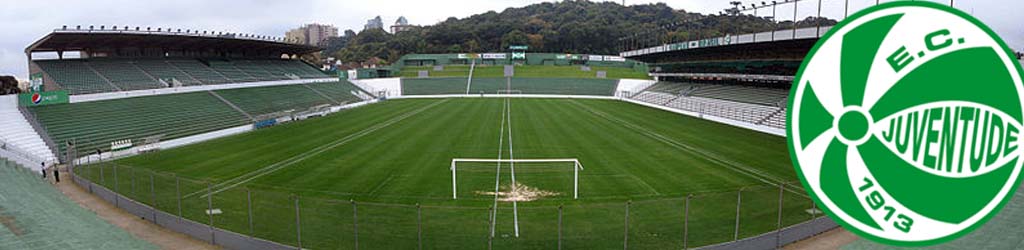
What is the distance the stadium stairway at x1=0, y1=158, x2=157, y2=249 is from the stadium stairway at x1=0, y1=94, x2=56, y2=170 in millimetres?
7198

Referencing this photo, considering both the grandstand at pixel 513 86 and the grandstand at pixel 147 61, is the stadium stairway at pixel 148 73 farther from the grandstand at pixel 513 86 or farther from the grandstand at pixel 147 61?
the grandstand at pixel 513 86

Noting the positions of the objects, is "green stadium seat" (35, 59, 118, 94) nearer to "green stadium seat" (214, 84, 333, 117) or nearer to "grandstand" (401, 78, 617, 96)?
"green stadium seat" (214, 84, 333, 117)

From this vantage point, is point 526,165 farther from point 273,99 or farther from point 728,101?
point 273,99

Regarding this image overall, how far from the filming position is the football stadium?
12273 millimetres

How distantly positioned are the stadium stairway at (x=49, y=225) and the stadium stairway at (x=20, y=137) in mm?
7198

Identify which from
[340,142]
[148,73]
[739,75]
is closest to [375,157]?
[340,142]

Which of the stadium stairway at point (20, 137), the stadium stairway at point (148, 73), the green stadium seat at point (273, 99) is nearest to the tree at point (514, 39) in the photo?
the stadium stairway at point (148, 73)

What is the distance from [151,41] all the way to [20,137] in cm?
1971

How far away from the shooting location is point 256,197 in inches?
615

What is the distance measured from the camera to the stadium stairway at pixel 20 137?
21.5m

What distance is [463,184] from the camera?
1742 centimetres

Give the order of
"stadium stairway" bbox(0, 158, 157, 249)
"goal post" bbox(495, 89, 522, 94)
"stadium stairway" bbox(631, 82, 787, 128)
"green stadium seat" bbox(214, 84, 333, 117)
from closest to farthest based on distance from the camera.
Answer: "stadium stairway" bbox(0, 158, 157, 249), "stadium stairway" bbox(631, 82, 787, 128), "green stadium seat" bbox(214, 84, 333, 117), "goal post" bbox(495, 89, 522, 94)

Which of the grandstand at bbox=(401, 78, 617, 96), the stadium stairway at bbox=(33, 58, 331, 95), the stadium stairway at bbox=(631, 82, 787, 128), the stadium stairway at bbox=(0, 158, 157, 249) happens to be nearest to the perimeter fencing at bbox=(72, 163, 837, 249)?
the stadium stairway at bbox=(0, 158, 157, 249)

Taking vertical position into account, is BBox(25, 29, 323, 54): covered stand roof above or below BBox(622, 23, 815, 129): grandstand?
above
